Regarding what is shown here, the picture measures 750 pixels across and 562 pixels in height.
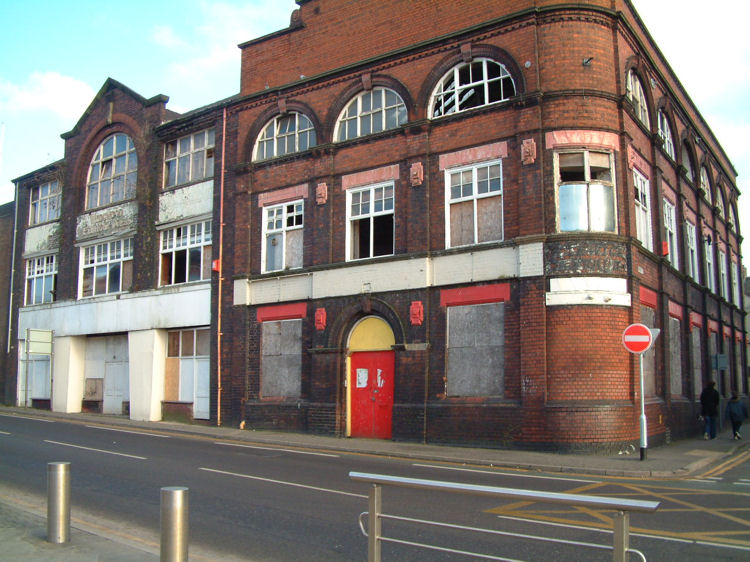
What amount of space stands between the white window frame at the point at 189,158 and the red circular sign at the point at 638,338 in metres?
16.1

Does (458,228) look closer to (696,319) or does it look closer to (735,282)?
(696,319)

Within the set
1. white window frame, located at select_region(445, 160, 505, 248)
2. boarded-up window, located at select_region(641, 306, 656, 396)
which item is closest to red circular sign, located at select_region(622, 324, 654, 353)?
boarded-up window, located at select_region(641, 306, 656, 396)

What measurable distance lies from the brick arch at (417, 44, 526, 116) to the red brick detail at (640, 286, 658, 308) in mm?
6452

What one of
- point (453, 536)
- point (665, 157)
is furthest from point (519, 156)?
point (453, 536)

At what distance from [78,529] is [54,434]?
41.5ft

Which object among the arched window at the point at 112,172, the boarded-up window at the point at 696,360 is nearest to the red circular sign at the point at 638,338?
the boarded-up window at the point at 696,360

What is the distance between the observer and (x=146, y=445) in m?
17.2

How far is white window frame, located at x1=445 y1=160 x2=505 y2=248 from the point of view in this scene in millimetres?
18422

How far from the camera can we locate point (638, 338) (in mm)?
15281

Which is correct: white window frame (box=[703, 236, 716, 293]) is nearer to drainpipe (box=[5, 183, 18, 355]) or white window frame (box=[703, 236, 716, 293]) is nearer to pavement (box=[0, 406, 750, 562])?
pavement (box=[0, 406, 750, 562])

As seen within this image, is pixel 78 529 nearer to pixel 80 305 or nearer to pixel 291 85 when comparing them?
pixel 291 85

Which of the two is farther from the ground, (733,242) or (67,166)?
(67,166)

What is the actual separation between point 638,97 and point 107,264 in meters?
21.4

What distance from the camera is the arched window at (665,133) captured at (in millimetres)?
23562
